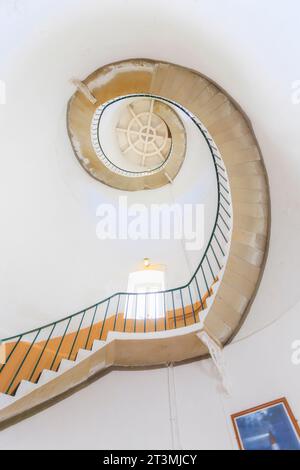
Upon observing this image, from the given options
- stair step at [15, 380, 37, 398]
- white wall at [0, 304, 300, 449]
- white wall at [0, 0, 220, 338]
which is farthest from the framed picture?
white wall at [0, 0, 220, 338]

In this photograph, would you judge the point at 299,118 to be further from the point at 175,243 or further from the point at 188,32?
the point at 175,243

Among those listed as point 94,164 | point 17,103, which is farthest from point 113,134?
point 17,103

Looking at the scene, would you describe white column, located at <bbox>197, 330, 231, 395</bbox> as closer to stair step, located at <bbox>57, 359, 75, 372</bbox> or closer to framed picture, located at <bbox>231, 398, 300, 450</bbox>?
framed picture, located at <bbox>231, 398, 300, 450</bbox>

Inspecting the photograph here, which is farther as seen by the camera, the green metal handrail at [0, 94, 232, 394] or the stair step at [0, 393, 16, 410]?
the green metal handrail at [0, 94, 232, 394]

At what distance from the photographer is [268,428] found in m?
2.67

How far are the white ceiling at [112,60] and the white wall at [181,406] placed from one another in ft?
1.25

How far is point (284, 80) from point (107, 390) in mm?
4683

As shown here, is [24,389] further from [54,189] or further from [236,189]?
[54,189]

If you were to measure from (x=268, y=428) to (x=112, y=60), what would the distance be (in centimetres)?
569

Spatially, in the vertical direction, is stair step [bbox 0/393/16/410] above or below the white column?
below

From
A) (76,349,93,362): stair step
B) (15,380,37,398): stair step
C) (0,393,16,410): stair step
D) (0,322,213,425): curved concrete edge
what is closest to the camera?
(0,393,16,410): stair step

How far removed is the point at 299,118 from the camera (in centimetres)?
257

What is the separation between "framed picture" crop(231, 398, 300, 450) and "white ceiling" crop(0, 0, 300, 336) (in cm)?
99

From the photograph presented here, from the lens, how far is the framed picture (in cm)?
253
